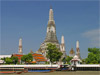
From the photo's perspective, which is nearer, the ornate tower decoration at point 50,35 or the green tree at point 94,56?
the green tree at point 94,56

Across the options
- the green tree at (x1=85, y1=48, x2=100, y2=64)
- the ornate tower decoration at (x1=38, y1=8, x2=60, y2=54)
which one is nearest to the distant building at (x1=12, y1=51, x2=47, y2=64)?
the ornate tower decoration at (x1=38, y1=8, x2=60, y2=54)

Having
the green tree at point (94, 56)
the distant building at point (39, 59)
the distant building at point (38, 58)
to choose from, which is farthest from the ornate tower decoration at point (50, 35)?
the green tree at point (94, 56)

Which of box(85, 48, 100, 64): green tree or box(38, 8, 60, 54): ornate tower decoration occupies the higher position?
box(38, 8, 60, 54): ornate tower decoration

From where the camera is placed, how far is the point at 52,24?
3573 inches

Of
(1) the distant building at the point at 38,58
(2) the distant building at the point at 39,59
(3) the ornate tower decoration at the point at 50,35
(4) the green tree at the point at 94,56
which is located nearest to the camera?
(4) the green tree at the point at 94,56

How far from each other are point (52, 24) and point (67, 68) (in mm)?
47744

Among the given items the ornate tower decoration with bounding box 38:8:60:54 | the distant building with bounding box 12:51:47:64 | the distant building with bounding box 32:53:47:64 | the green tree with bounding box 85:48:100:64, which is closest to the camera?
the green tree with bounding box 85:48:100:64

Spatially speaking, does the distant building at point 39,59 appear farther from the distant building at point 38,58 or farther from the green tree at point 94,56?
the green tree at point 94,56

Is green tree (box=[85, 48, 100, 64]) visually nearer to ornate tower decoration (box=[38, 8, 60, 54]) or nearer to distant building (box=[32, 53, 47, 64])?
distant building (box=[32, 53, 47, 64])

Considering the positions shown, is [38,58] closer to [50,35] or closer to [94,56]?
[50,35]

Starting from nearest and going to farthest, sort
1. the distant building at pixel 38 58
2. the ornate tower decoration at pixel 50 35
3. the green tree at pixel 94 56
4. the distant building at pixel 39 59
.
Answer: the green tree at pixel 94 56 < the distant building at pixel 38 58 < the distant building at pixel 39 59 < the ornate tower decoration at pixel 50 35

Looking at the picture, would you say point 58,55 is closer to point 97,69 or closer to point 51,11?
point 97,69

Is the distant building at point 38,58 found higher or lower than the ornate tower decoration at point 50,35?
lower

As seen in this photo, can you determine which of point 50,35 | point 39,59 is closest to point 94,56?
point 39,59
